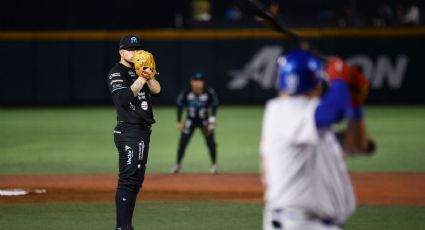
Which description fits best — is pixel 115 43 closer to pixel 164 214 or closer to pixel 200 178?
pixel 200 178

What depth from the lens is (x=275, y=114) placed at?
14.6 ft

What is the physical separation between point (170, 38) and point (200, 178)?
48.9ft

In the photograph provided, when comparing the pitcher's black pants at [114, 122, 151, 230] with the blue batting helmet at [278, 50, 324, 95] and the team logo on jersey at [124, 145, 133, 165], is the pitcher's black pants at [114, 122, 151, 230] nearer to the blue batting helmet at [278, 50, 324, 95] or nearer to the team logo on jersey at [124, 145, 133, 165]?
the team logo on jersey at [124, 145, 133, 165]

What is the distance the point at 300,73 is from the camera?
4.42m

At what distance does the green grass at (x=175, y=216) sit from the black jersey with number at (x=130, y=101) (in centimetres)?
159

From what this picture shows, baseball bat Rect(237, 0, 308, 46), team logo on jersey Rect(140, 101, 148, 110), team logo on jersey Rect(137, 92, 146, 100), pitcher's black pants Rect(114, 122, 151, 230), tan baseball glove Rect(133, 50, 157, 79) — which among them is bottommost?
pitcher's black pants Rect(114, 122, 151, 230)

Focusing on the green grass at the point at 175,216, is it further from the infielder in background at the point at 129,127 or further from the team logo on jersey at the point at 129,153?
the team logo on jersey at the point at 129,153

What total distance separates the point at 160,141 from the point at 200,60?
9309 millimetres

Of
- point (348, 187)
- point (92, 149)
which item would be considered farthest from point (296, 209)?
point (92, 149)

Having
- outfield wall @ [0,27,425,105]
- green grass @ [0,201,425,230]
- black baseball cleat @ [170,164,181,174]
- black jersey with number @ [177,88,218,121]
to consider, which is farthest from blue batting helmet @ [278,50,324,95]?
outfield wall @ [0,27,425,105]

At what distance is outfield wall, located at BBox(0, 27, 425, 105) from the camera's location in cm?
2803

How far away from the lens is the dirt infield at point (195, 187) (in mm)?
11633

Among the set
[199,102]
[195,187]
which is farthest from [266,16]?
[199,102]

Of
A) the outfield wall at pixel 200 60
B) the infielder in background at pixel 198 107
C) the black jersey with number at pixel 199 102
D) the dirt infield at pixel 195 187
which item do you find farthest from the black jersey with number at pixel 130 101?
the outfield wall at pixel 200 60
